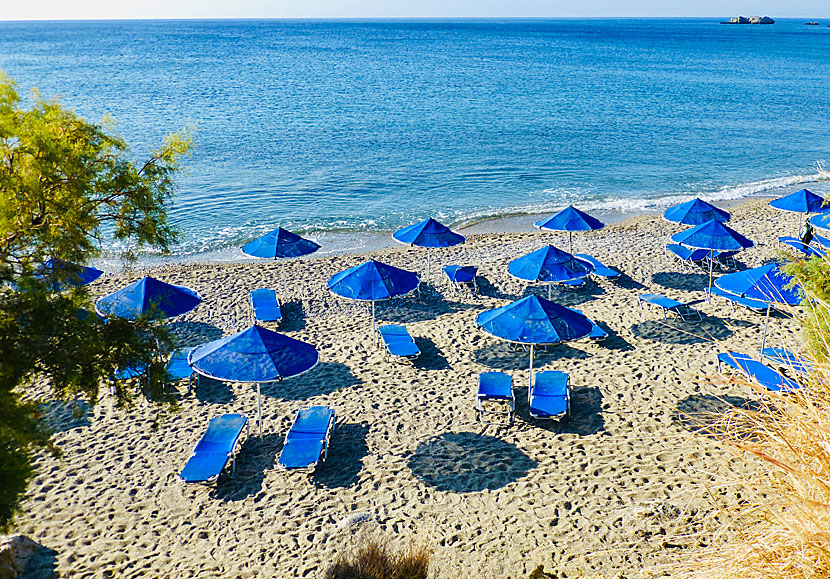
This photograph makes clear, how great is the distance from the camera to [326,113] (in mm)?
45500

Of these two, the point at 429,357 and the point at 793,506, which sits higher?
the point at 793,506

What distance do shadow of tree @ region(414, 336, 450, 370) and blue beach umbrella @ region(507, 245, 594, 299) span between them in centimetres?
213

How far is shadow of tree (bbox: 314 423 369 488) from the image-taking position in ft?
27.9

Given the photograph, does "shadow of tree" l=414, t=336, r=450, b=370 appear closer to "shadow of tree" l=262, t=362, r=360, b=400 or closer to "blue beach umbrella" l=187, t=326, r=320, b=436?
"shadow of tree" l=262, t=362, r=360, b=400

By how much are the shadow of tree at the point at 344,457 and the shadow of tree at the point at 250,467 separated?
779 mm

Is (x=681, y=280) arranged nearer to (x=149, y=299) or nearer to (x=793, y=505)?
(x=149, y=299)

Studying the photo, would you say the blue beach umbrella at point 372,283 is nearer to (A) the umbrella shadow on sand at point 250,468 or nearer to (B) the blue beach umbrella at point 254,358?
(B) the blue beach umbrella at point 254,358

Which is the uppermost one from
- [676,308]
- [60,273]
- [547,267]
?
[60,273]

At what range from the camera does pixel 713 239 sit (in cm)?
1374

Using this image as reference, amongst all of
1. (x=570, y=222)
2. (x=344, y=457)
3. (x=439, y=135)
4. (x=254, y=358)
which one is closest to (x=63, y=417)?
(x=254, y=358)

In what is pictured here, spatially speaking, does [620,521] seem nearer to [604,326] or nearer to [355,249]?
[604,326]

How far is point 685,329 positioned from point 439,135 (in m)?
28.2

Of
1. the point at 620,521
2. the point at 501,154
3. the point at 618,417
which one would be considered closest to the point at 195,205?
the point at 501,154

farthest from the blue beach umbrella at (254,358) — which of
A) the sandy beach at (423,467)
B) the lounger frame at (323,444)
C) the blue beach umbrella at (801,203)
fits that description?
the blue beach umbrella at (801,203)
